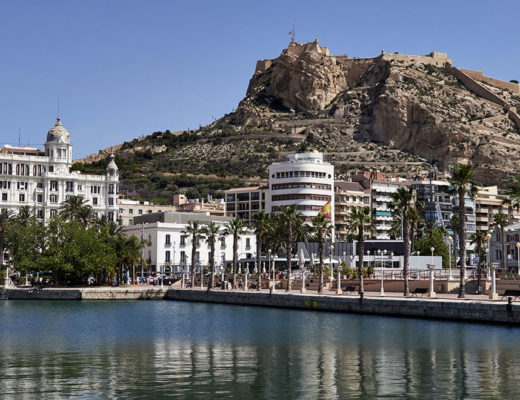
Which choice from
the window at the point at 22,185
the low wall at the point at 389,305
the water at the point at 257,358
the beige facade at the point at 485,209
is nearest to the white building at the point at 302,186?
the window at the point at 22,185

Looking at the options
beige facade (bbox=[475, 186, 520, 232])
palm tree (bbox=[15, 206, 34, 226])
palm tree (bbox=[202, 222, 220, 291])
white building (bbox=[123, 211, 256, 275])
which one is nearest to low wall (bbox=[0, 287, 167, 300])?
palm tree (bbox=[202, 222, 220, 291])

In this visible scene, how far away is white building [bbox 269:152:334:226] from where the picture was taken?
143500mm

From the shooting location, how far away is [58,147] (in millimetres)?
137375

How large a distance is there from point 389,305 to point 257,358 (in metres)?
27.1

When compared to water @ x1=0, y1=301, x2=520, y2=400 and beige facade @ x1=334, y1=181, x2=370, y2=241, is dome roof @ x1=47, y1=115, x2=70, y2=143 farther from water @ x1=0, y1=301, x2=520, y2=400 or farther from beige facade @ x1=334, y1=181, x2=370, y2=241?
water @ x1=0, y1=301, x2=520, y2=400

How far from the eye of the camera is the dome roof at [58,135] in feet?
451

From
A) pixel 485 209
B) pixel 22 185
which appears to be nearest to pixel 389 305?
pixel 22 185

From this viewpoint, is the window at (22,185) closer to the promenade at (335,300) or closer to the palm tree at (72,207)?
the palm tree at (72,207)

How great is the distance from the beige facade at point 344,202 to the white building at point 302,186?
451 inches

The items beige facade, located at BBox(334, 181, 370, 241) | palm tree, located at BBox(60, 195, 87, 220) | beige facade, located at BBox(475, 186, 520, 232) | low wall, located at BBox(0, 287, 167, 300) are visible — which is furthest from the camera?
beige facade, located at BBox(475, 186, 520, 232)

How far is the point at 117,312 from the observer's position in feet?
254

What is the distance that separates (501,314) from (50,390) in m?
34.0

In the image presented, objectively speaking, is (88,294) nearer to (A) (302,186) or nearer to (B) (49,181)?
(B) (49,181)

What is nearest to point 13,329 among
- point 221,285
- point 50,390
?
point 50,390
